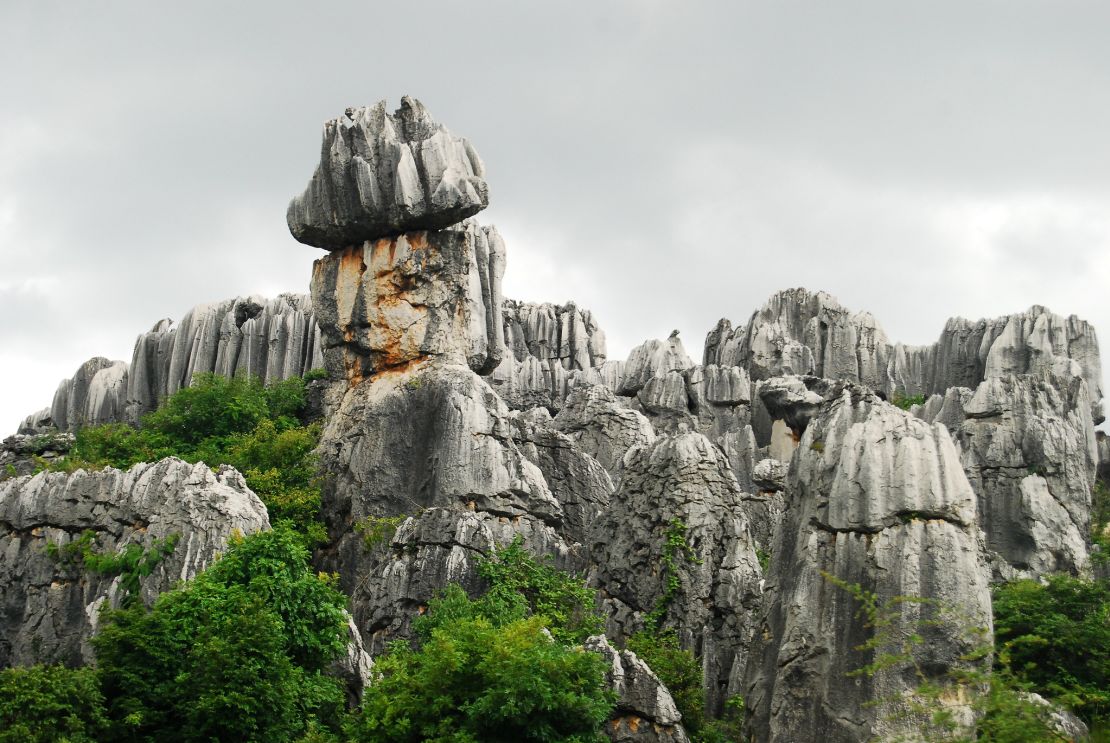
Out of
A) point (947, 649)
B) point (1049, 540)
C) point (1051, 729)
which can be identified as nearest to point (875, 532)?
point (947, 649)

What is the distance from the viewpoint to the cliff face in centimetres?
2112

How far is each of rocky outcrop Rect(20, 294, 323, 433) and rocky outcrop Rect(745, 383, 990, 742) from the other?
98.5 feet

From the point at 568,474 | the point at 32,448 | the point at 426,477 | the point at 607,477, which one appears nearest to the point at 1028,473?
the point at 607,477

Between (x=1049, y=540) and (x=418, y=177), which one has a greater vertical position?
(x=418, y=177)

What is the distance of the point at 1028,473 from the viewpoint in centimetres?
4497

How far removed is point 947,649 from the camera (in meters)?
19.9

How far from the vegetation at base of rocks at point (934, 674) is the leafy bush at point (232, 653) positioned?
27.3ft

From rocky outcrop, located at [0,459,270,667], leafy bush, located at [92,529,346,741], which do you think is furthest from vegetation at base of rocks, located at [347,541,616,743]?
rocky outcrop, located at [0,459,270,667]

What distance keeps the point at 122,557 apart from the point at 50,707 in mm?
7426

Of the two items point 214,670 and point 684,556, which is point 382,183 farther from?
point 214,670

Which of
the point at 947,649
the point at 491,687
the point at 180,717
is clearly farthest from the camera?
the point at 180,717

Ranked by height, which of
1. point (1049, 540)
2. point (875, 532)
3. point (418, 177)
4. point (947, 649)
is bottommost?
point (947, 649)

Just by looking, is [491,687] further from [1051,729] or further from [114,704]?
[1051,729]

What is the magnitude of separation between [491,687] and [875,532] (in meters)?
5.68
